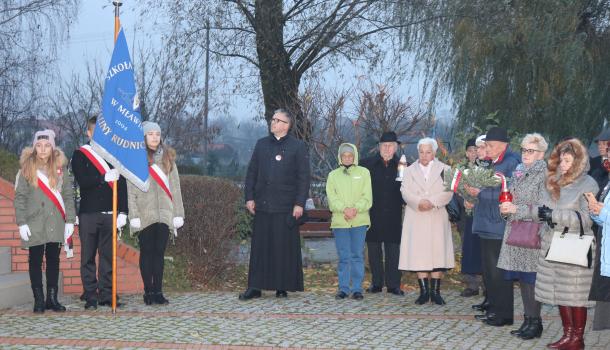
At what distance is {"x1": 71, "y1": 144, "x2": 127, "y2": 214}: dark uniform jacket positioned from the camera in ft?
30.7

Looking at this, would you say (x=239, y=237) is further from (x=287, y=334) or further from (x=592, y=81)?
(x=592, y=81)

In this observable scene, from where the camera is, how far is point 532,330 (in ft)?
26.7

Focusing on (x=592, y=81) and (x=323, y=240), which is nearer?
(x=323, y=240)

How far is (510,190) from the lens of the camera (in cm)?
835

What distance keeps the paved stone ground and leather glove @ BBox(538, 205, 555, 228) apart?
1.06 m

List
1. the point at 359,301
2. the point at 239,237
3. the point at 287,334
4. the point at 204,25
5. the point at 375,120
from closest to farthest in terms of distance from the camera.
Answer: the point at 287,334
the point at 359,301
the point at 239,237
the point at 375,120
the point at 204,25

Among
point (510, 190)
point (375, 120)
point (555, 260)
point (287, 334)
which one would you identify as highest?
point (375, 120)

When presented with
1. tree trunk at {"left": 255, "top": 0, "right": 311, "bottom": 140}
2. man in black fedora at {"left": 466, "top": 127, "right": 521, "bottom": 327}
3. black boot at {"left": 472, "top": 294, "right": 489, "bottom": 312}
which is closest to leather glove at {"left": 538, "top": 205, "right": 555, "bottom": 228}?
man in black fedora at {"left": 466, "top": 127, "right": 521, "bottom": 327}

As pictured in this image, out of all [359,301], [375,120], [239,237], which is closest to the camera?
[359,301]

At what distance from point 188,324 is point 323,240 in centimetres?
720

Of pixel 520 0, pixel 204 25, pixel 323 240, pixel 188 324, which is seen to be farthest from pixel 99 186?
pixel 520 0

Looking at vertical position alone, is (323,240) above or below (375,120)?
below

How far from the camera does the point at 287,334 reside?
322 inches

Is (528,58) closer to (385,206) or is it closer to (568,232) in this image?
(385,206)
